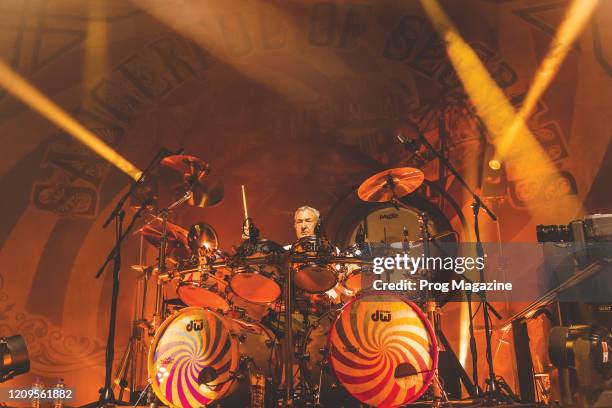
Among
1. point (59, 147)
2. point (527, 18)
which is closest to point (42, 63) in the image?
point (59, 147)

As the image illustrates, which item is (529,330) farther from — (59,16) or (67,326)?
(59,16)

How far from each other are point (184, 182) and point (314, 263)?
2.01 meters

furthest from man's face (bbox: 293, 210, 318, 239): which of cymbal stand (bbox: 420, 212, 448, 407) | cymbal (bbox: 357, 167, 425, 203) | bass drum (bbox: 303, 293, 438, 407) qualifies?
bass drum (bbox: 303, 293, 438, 407)

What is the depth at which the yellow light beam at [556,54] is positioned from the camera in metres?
5.80

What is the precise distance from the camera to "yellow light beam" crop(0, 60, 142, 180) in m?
6.07

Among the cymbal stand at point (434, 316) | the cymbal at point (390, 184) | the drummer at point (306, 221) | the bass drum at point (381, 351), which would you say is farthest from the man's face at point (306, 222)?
the bass drum at point (381, 351)

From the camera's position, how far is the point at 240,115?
6.24m

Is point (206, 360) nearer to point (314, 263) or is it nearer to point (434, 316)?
point (314, 263)

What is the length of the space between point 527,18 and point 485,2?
47cm

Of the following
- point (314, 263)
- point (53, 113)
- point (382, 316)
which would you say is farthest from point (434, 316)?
point (53, 113)

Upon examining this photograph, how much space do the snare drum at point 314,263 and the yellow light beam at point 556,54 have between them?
287 cm

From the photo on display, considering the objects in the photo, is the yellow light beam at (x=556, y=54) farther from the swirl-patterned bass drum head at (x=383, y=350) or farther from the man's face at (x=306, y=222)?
the swirl-patterned bass drum head at (x=383, y=350)

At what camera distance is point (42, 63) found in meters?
6.15

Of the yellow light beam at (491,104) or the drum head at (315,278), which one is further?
the yellow light beam at (491,104)
